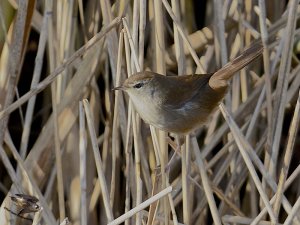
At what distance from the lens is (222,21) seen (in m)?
2.37

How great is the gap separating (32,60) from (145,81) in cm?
101

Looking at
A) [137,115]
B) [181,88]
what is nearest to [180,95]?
[181,88]

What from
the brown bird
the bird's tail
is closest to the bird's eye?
the brown bird

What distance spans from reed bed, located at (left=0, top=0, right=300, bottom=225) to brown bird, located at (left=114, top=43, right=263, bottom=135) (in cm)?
4

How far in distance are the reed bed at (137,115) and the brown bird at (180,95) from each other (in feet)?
0.14

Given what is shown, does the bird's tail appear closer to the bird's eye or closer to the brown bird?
the brown bird

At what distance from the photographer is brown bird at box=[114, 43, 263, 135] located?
2.14 meters

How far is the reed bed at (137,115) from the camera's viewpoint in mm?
2098

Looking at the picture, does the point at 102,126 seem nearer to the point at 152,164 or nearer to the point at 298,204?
the point at 152,164

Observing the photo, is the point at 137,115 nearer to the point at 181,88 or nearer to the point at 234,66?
the point at 181,88

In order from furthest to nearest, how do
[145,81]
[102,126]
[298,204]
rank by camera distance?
[102,126]
[145,81]
[298,204]

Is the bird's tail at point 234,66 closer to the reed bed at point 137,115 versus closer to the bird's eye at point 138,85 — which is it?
the reed bed at point 137,115

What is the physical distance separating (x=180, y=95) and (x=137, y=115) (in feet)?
0.52

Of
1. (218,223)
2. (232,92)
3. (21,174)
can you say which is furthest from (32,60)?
(218,223)
